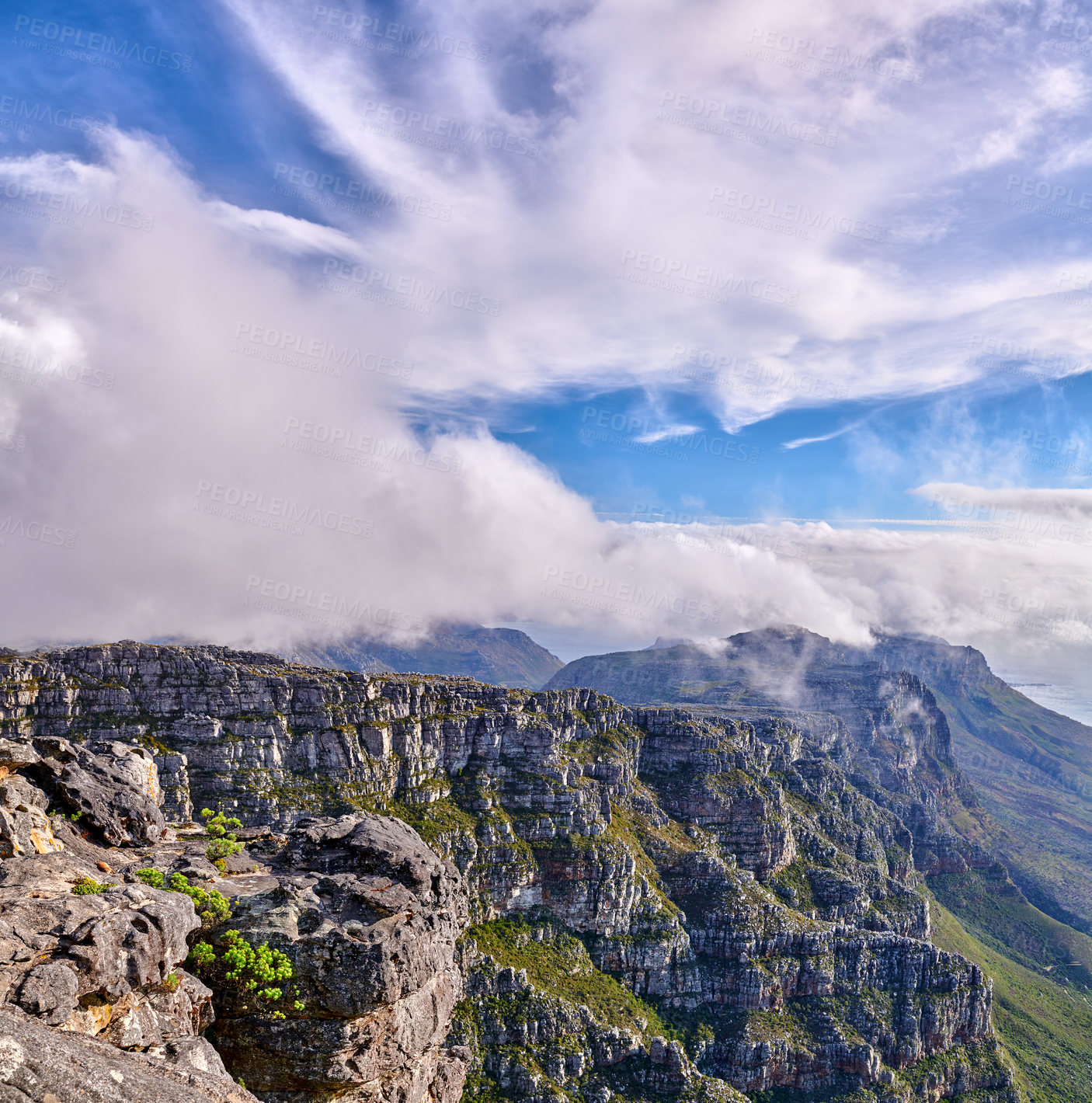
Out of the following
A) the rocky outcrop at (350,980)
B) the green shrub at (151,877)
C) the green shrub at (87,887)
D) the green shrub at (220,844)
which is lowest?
the rocky outcrop at (350,980)

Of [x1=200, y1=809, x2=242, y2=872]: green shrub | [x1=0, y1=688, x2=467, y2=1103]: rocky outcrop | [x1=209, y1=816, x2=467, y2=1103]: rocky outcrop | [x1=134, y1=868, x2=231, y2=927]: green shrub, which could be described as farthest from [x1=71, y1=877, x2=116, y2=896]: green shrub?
[x1=200, y1=809, x2=242, y2=872]: green shrub

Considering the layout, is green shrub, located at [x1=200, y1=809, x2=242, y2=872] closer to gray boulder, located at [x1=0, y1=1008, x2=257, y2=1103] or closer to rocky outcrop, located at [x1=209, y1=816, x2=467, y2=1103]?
rocky outcrop, located at [x1=209, y1=816, x2=467, y2=1103]

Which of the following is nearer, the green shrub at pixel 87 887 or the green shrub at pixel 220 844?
the green shrub at pixel 87 887

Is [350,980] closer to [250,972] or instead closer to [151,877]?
[250,972]

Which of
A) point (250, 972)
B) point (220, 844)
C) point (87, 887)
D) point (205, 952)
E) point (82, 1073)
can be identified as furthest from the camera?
point (220, 844)

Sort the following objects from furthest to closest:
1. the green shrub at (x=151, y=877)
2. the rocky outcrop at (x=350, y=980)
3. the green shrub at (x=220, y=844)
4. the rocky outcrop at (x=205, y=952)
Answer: the green shrub at (x=220, y=844) → the green shrub at (x=151, y=877) → the rocky outcrop at (x=350, y=980) → the rocky outcrop at (x=205, y=952)

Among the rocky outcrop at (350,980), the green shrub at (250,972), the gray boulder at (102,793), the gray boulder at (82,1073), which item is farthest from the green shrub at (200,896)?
the gray boulder at (82,1073)

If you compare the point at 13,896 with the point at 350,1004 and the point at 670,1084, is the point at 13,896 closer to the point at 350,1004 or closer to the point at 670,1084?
the point at 350,1004

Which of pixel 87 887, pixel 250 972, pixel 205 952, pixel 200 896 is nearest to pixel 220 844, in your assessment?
pixel 200 896

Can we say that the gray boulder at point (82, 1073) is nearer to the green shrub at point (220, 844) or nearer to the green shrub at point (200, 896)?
the green shrub at point (200, 896)

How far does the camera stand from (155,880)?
187 feet

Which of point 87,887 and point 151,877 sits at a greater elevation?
point 87,887

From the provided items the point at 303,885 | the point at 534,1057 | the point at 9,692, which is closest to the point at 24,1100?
the point at 303,885

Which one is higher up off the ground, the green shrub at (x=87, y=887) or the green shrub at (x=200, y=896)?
the green shrub at (x=87, y=887)
